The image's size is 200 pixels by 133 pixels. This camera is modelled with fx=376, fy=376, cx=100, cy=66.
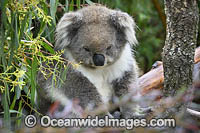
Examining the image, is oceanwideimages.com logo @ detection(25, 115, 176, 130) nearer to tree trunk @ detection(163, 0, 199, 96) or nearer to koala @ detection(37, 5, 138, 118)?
tree trunk @ detection(163, 0, 199, 96)

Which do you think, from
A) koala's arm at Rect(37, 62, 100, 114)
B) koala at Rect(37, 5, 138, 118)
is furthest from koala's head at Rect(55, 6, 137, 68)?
koala's arm at Rect(37, 62, 100, 114)

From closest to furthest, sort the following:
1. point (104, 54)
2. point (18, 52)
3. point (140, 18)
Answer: point (18, 52) < point (104, 54) < point (140, 18)

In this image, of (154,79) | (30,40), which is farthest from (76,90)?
(154,79)

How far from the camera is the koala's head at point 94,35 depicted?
2.61m

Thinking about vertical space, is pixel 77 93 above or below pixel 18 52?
below

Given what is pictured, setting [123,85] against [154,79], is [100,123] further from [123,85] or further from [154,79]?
[154,79]

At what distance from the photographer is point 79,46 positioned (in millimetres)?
2670

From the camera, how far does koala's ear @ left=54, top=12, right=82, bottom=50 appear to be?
8.87ft

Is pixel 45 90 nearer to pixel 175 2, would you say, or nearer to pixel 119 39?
pixel 119 39

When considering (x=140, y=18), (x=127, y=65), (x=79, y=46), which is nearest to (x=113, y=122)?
(x=79, y=46)

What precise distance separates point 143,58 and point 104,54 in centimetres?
304

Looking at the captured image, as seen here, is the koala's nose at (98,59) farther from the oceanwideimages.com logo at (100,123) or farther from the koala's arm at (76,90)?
the oceanwideimages.com logo at (100,123)

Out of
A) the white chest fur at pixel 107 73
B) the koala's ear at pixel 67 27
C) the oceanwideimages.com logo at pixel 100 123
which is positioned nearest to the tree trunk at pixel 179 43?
the oceanwideimages.com logo at pixel 100 123

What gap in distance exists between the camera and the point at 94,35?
263 centimetres
